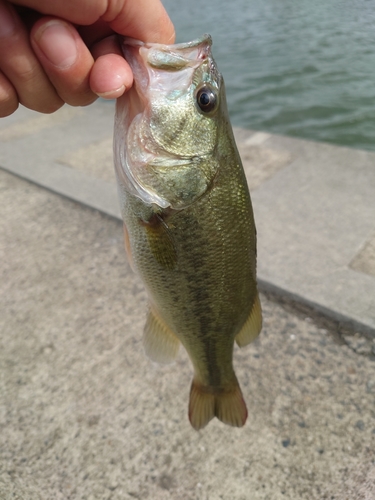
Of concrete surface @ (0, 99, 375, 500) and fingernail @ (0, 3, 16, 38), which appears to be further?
concrete surface @ (0, 99, 375, 500)

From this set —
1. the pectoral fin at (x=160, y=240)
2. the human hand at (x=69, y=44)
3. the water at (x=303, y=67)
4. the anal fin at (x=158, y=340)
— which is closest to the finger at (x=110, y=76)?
the human hand at (x=69, y=44)

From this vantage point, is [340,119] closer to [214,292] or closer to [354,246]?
[354,246]

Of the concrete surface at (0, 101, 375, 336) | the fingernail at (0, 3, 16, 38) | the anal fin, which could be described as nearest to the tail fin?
the anal fin

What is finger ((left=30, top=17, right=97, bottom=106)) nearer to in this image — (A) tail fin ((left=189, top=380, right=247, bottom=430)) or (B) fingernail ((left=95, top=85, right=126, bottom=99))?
(B) fingernail ((left=95, top=85, right=126, bottom=99))

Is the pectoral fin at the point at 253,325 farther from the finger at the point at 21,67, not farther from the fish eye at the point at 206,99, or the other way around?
the finger at the point at 21,67

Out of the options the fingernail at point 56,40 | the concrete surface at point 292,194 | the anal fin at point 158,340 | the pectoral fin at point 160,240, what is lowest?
the concrete surface at point 292,194

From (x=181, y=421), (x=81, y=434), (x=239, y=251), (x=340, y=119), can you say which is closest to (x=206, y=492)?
(x=181, y=421)
